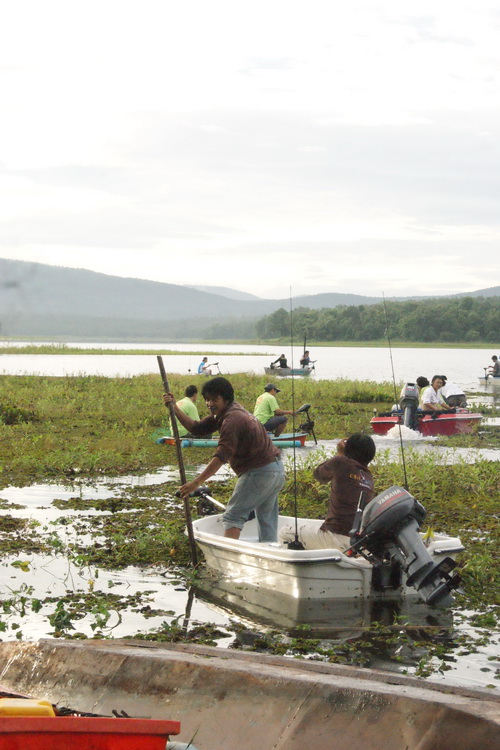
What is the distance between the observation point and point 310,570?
8.08m

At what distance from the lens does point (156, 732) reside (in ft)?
13.3

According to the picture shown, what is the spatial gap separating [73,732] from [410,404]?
19.2 metres

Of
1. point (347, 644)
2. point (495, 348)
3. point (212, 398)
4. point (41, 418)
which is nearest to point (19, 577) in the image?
point (212, 398)

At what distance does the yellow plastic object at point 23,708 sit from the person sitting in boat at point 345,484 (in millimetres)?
4615

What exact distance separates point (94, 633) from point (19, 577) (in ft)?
6.90

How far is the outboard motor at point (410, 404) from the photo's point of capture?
2236 cm

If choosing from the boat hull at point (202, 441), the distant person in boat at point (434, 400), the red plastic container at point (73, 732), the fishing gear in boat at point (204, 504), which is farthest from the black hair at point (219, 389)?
the distant person in boat at point (434, 400)

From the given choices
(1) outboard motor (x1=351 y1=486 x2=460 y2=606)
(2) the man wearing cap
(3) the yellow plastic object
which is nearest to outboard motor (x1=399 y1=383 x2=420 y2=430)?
(2) the man wearing cap

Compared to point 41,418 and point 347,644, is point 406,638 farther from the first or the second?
point 41,418

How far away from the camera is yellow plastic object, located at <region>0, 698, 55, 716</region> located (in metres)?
4.18

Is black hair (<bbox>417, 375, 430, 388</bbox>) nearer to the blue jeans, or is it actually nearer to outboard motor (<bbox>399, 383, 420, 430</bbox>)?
outboard motor (<bbox>399, 383, 420, 430</bbox>)

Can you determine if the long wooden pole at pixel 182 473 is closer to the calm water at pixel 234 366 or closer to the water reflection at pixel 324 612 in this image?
the water reflection at pixel 324 612

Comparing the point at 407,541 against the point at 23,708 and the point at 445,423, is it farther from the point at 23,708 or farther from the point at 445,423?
the point at 445,423

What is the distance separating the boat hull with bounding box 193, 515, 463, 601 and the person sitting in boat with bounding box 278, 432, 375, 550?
0.39 meters
